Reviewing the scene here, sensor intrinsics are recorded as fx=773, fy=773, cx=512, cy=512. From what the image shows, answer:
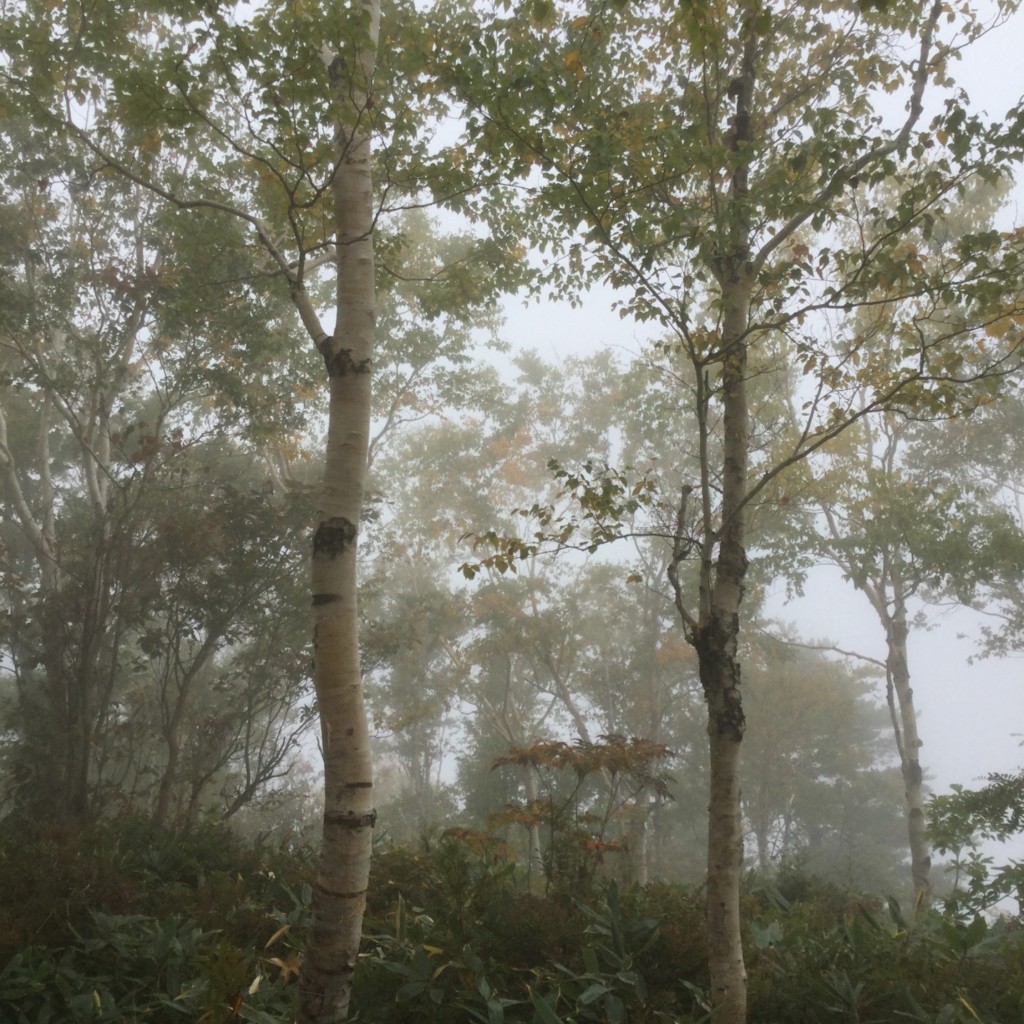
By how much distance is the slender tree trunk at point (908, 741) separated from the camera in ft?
33.4

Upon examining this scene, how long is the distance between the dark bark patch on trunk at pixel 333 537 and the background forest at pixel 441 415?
1 cm

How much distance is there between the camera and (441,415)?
1438 centimetres

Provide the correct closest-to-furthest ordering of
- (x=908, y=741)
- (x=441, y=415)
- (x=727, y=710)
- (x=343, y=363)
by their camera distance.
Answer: (x=727, y=710)
(x=343, y=363)
(x=908, y=741)
(x=441, y=415)

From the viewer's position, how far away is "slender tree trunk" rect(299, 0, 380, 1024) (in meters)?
2.85

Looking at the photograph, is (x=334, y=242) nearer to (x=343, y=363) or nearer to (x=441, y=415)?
(x=343, y=363)

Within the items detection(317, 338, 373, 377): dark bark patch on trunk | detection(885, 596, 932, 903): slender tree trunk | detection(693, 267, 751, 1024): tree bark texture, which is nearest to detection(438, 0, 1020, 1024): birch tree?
detection(693, 267, 751, 1024): tree bark texture

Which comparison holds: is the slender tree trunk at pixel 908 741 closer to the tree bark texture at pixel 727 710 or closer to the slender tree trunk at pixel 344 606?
the tree bark texture at pixel 727 710

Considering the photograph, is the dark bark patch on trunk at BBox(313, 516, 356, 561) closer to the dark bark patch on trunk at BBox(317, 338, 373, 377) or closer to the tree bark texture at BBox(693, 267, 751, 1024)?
the dark bark patch on trunk at BBox(317, 338, 373, 377)

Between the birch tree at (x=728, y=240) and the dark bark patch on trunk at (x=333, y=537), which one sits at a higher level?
the birch tree at (x=728, y=240)

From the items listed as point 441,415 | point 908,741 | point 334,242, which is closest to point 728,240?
point 334,242

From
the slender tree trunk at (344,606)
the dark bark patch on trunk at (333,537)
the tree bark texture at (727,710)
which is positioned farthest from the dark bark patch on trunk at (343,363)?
the tree bark texture at (727,710)

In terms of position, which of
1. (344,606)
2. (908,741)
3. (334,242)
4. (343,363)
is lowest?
(344,606)

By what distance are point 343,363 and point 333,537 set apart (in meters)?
0.82

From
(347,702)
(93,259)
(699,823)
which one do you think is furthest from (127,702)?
(699,823)
